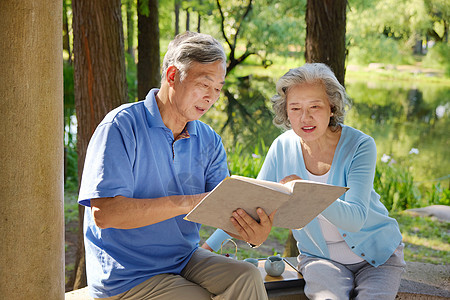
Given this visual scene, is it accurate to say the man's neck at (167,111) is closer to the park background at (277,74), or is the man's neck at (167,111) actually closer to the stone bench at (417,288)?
the stone bench at (417,288)

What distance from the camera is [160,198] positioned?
1860mm

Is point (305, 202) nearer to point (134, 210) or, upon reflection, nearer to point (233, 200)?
point (233, 200)

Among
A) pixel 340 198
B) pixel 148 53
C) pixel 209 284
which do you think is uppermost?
pixel 148 53

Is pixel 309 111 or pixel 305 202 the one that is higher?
pixel 309 111

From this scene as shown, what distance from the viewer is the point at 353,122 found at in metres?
12.0

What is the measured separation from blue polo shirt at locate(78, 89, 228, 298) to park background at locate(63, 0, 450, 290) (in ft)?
4.38

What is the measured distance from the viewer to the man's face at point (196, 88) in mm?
2012

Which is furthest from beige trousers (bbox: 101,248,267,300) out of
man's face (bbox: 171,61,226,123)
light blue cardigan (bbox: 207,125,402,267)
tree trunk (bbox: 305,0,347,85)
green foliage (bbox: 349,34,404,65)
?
green foliage (bbox: 349,34,404,65)

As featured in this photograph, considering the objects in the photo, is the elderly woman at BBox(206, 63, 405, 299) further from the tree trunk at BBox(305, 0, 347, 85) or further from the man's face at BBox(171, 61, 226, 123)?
the tree trunk at BBox(305, 0, 347, 85)

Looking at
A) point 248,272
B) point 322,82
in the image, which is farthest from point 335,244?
point 322,82

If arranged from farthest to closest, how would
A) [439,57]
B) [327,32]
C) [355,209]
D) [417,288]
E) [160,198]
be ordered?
[439,57]
[327,32]
[417,288]
[355,209]
[160,198]

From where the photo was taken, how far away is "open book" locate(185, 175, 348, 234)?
1.70 m

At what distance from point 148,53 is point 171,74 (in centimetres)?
474

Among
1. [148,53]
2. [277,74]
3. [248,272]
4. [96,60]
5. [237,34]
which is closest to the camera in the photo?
[248,272]
